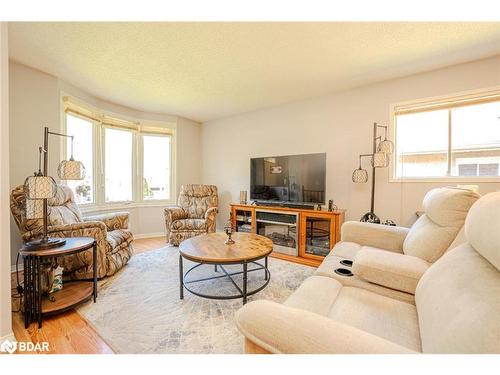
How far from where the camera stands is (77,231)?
6.63 feet

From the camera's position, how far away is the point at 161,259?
289cm

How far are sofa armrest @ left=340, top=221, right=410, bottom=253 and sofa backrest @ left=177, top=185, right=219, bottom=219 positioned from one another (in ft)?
8.54

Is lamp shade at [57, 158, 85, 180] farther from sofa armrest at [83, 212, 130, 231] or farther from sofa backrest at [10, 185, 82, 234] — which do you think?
sofa armrest at [83, 212, 130, 231]

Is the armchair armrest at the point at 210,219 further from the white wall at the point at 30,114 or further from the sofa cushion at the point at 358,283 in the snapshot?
the sofa cushion at the point at 358,283

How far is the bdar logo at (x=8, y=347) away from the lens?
1.29m

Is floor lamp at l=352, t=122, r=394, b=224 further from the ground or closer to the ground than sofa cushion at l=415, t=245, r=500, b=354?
further from the ground

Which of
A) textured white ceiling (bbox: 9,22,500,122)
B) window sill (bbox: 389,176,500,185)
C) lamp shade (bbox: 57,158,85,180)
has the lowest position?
window sill (bbox: 389,176,500,185)

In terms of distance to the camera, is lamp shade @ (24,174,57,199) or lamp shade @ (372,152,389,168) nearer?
lamp shade @ (24,174,57,199)

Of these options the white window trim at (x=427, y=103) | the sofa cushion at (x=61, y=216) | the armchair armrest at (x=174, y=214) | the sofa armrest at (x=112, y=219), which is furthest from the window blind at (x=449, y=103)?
the sofa cushion at (x=61, y=216)

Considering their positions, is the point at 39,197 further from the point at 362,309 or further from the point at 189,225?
the point at 362,309

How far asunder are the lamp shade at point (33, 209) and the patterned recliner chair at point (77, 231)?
13.8 inches

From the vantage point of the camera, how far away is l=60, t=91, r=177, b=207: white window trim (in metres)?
3.32

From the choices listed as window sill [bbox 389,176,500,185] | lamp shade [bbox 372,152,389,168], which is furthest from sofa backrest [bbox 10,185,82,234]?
window sill [bbox 389,176,500,185]

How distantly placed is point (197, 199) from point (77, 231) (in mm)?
2133
